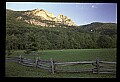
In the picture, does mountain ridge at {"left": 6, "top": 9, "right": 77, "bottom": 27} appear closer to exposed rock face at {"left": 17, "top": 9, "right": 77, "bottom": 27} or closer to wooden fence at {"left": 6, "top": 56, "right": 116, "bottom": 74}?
exposed rock face at {"left": 17, "top": 9, "right": 77, "bottom": 27}

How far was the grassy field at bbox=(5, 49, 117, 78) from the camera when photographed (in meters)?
6.62

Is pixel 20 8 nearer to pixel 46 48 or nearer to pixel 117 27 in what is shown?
A: pixel 46 48

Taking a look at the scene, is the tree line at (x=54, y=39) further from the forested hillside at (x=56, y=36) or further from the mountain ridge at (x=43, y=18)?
the mountain ridge at (x=43, y=18)

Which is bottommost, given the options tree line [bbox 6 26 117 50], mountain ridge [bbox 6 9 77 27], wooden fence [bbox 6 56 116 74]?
wooden fence [bbox 6 56 116 74]

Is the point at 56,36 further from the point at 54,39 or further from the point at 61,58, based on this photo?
the point at 61,58

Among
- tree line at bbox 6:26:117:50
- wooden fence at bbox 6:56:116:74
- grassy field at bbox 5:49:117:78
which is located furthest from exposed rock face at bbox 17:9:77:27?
wooden fence at bbox 6:56:116:74

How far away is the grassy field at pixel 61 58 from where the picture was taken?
6.62 metres

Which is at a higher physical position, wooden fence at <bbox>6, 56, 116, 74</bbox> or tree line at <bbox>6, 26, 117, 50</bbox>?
tree line at <bbox>6, 26, 117, 50</bbox>

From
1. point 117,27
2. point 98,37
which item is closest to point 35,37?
point 98,37

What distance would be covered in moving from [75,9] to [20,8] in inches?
46.8

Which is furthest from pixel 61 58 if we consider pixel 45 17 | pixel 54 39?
pixel 45 17

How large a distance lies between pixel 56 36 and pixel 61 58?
0.49 m

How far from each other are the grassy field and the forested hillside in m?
0.11
